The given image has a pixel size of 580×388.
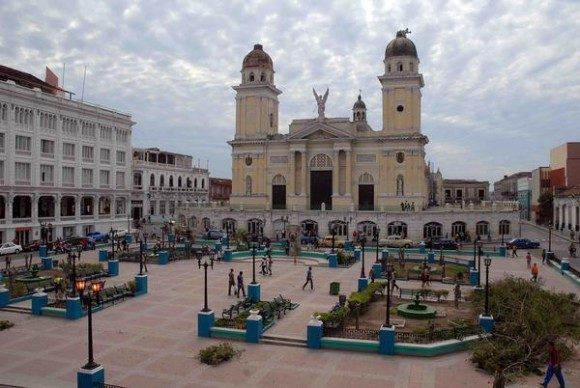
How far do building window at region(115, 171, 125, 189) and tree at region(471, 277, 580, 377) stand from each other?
55.1 metres

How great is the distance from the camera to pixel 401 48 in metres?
64.2

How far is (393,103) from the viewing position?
6456 cm

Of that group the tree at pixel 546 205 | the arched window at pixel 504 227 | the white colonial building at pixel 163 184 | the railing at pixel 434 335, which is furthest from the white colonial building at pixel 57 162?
the tree at pixel 546 205

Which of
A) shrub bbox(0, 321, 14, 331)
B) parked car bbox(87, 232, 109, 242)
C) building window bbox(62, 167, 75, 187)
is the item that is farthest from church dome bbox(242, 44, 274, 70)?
shrub bbox(0, 321, 14, 331)

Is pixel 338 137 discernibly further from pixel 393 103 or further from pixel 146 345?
pixel 146 345

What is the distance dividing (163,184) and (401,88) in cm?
4113

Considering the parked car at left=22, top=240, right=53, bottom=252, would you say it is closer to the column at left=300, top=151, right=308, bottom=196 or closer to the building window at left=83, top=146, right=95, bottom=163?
the building window at left=83, top=146, right=95, bottom=163

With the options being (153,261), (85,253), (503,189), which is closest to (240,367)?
(153,261)

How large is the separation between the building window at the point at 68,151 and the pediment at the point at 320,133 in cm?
2614

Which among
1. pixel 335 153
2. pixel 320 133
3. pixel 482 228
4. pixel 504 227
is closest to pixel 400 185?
pixel 335 153

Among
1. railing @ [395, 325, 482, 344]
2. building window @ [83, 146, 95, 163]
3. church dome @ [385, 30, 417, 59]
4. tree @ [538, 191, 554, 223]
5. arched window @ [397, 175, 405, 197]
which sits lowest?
railing @ [395, 325, 482, 344]

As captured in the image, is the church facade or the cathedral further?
the cathedral

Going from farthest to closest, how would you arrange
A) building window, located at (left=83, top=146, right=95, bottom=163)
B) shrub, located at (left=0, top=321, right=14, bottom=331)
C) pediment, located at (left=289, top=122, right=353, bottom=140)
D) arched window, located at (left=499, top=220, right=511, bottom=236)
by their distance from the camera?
1. pediment, located at (left=289, top=122, right=353, bottom=140)
2. building window, located at (left=83, top=146, right=95, bottom=163)
3. arched window, located at (left=499, top=220, right=511, bottom=236)
4. shrub, located at (left=0, top=321, right=14, bottom=331)

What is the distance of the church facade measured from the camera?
59625 millimetres
